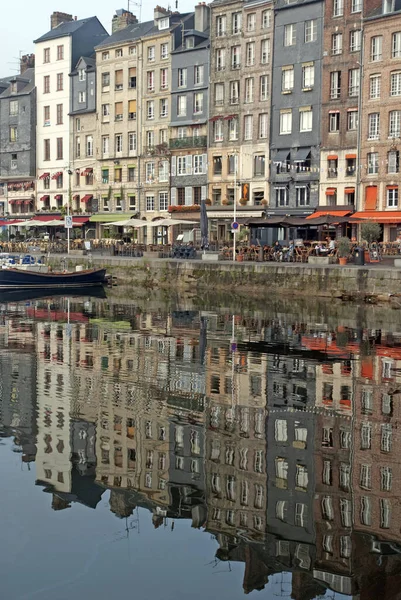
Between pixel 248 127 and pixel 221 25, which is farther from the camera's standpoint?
pixel 221 25

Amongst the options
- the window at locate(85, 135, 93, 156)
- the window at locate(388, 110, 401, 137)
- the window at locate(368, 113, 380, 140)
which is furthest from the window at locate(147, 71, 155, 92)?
the window at locate(388, 110, 401, 137)

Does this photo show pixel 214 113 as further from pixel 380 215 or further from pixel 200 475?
pixel 200 475

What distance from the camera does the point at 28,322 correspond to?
112 ft

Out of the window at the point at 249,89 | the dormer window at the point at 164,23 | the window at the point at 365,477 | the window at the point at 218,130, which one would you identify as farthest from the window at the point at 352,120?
the window at the point at 365,477

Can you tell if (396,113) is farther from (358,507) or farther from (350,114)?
(358,507)

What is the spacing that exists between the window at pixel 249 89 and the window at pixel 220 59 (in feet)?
9.15

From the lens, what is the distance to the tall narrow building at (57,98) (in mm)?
78938

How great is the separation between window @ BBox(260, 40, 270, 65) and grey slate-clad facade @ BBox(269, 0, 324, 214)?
843 millimetres

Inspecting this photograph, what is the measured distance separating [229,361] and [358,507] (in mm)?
12233

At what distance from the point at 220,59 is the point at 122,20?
15732 mm

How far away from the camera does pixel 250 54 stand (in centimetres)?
6381

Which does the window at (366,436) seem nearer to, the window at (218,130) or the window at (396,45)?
the window at (396,45)

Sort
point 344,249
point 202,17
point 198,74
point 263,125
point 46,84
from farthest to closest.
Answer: point 46,84 < point 202,17 < point 198,74 < point 263,125 < point 344,249

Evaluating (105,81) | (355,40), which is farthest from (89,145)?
(355,40)
